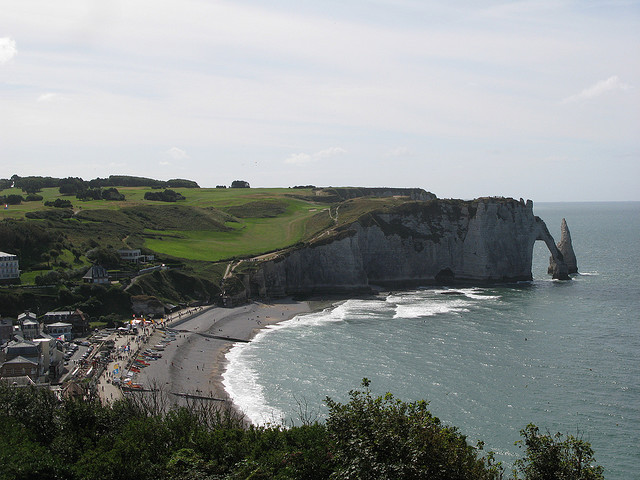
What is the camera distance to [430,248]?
398 feet

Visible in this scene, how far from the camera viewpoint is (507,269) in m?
121

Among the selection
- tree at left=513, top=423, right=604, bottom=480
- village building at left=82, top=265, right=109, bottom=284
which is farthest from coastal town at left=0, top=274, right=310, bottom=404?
tree at left=513, top=423, right=604, bottom=480

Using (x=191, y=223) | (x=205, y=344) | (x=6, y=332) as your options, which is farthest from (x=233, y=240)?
(x=6, y=332)

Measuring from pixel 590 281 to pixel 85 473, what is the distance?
351ft

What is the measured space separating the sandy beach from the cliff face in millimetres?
12837

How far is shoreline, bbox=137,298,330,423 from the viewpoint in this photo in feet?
191

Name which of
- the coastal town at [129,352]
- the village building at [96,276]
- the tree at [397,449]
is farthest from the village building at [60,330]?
the tree at [397,449]

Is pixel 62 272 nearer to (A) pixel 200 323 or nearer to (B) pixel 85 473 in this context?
(A) pixel 200 323

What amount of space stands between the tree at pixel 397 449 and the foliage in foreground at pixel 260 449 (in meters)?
0.04

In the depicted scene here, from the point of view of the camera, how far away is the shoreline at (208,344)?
58.2 meters

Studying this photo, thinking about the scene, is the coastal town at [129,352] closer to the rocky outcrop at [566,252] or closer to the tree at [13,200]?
the tree at [13,200]

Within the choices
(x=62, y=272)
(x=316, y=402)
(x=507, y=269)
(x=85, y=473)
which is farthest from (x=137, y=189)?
(x=85, y=473)

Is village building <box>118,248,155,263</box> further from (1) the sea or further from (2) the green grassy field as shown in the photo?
(1) the sea

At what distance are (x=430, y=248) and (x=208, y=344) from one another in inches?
2310
